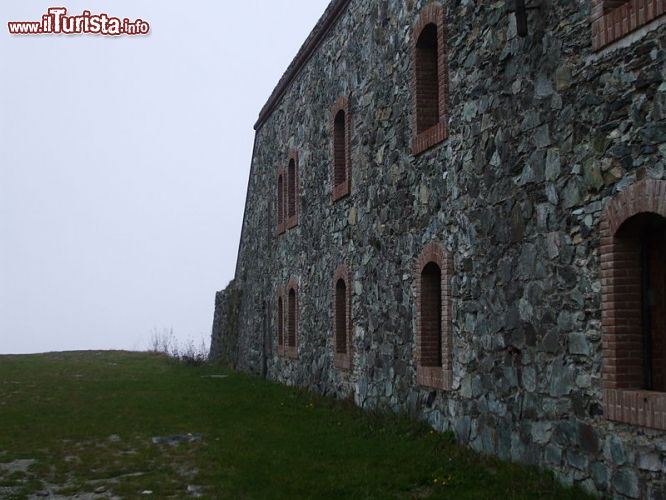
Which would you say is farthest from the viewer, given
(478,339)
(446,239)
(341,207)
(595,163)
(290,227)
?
(290,227)

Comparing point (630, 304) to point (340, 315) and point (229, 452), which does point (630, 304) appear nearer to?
A: point (229, 452)

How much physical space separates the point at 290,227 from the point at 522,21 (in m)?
12.7

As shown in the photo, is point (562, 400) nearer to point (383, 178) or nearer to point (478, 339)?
point (478, 339)

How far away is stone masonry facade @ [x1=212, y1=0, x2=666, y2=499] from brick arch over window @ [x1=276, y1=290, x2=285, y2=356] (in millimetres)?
4347

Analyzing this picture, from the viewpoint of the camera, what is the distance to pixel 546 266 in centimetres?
855

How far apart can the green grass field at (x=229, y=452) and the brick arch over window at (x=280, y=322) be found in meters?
3.67

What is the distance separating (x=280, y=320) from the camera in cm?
2244

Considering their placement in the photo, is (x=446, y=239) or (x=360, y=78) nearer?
(x=446, y=239)

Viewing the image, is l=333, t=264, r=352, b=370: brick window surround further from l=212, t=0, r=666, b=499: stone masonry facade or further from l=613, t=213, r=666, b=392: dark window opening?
l=613, t=213, r=666, b=392: dark window opening

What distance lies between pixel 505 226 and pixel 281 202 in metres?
13.9

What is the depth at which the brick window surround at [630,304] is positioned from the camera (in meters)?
7.25

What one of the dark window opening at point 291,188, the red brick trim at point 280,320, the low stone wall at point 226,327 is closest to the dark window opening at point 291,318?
the red brick trim at point 280,320

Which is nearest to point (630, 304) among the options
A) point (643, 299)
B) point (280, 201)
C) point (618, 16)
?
point (643, 299)

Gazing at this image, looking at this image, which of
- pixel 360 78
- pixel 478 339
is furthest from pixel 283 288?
pixel 478 339
